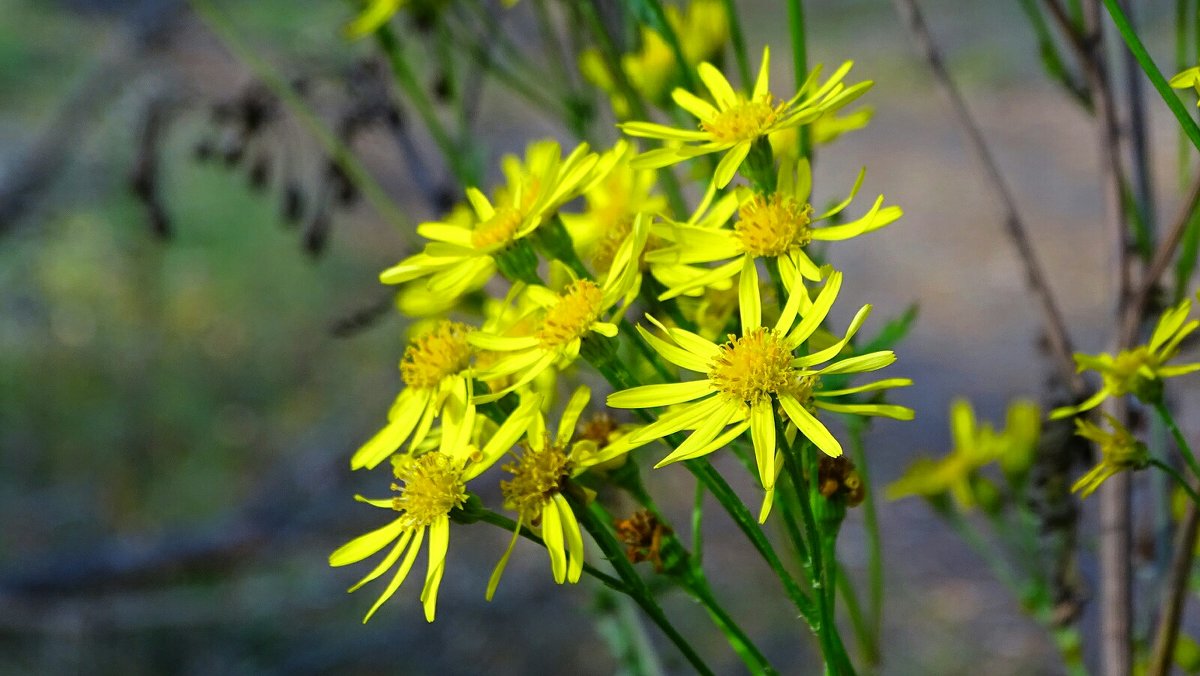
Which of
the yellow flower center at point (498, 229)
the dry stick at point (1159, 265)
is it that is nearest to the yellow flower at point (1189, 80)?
the dry stick at point (1159, 265)

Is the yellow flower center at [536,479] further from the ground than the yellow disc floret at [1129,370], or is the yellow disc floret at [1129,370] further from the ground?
the yellow disc floret at [1129,370]

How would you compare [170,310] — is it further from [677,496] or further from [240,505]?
[677,496]

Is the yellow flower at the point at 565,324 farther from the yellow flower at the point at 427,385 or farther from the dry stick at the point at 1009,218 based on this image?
the dry stick at the point at 1009,218

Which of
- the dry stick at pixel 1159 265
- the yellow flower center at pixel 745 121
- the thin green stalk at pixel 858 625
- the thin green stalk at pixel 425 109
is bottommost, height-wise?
the thin green stalk at pixel 858 625

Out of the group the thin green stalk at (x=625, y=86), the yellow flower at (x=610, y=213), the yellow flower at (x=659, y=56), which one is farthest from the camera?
the yellow flower at (x=659, y=56)

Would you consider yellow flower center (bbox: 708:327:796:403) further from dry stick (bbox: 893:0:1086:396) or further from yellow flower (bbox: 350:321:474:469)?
dry stick (bbox: 893:0:1086:396)

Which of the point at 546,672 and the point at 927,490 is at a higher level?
the point at 927,490

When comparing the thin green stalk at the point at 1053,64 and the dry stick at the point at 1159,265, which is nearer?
the dry stick at the point at 1159,265

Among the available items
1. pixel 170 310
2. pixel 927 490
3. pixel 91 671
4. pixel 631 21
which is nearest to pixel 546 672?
pixel 91 671
